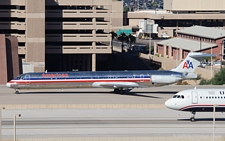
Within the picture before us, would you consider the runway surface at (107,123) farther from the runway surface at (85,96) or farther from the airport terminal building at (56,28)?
the airport terminal building at (56,28)

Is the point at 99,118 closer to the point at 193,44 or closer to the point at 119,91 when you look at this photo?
the point at 119,91

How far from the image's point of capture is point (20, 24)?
12481cm

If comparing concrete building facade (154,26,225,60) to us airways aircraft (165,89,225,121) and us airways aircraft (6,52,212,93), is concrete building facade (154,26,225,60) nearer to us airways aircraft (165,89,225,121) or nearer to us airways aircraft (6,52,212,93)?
us airways aircraft (6,52,212,93)

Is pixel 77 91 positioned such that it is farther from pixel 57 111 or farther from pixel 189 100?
pixel 189 100

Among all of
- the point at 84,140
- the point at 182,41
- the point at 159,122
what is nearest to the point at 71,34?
the point at 182,41

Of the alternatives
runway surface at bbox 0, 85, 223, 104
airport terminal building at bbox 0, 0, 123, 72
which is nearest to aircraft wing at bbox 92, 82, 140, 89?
runway surface at bbox 0, 85, 223, 104

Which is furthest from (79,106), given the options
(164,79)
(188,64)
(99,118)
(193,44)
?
(193,44)

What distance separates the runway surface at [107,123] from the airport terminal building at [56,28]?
2291 inches

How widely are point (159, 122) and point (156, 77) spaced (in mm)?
18373

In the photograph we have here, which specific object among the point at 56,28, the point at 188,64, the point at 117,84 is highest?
the point at 56,28

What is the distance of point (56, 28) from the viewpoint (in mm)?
128250

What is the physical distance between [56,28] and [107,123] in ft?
234

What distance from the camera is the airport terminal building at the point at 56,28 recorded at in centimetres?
12406

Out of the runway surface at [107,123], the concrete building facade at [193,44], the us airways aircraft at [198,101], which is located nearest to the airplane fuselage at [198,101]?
the us airways aircraft at [198,101]
